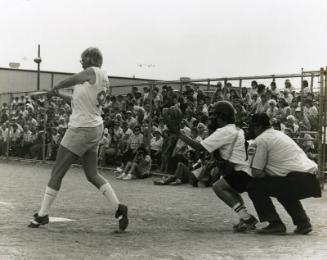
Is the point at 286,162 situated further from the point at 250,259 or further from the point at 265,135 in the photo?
the point at 250,259

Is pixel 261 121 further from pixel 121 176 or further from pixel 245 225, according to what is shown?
pixel 121 176

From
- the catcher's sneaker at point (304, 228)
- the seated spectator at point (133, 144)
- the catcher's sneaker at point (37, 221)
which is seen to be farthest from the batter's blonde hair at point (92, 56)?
the seated spectator at point (133, 144)

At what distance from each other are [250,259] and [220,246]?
0.74m

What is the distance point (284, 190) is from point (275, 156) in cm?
42

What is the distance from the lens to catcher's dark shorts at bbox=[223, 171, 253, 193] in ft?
25.4

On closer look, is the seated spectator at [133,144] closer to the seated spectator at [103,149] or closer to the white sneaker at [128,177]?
the seated spectator at [103,149]

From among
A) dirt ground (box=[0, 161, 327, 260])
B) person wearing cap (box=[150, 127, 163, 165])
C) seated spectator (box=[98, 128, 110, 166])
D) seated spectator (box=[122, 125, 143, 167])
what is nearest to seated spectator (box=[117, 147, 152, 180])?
person wearing cap (box=[150, 127, 163, 165])

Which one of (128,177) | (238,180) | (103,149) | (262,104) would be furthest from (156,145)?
(238,180)

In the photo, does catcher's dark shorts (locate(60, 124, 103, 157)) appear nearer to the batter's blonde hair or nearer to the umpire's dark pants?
the batter's blonde hair

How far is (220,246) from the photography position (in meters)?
6.43

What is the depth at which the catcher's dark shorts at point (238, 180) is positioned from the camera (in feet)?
25.4

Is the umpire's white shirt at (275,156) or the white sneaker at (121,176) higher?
the umpire's white shirt at (275,156)

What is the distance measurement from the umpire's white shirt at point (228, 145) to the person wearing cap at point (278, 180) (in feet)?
0.36

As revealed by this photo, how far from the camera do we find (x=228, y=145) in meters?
7.62
